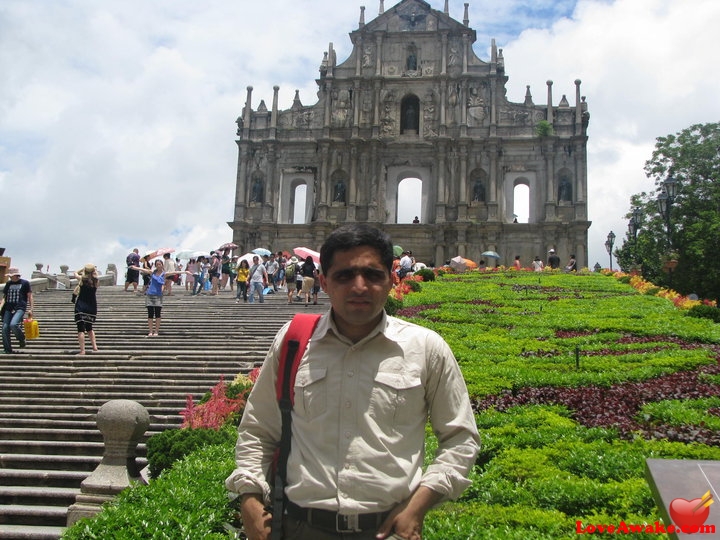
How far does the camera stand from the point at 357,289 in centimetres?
331

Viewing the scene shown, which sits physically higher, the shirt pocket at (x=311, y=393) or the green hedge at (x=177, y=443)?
the shirt pocket at (x=311, y=393)

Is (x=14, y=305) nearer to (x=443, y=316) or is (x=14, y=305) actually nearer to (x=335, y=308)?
(x=443, y=316)

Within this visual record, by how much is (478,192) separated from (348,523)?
3842cm

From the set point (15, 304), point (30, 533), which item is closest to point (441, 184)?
point (15, 304)

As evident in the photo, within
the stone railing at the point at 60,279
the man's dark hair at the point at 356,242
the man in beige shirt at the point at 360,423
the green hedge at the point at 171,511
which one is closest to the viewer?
the man in beige shirt at the point at 360,423

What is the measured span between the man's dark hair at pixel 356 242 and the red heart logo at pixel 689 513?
5.37ft

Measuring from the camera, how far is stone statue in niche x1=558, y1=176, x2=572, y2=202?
130ft

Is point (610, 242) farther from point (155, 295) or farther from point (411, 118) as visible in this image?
point (155, 295)

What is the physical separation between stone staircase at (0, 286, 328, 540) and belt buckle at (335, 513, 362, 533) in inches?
196

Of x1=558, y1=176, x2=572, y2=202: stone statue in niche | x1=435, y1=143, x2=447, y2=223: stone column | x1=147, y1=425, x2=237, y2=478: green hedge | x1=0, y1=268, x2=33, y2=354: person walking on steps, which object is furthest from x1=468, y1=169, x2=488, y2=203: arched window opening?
x1=147, y1=425, x2=237, y2=478: green hedge

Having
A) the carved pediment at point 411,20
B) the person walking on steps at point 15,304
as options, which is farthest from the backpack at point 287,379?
the carved pediment at point 411,20

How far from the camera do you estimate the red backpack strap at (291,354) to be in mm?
3309
